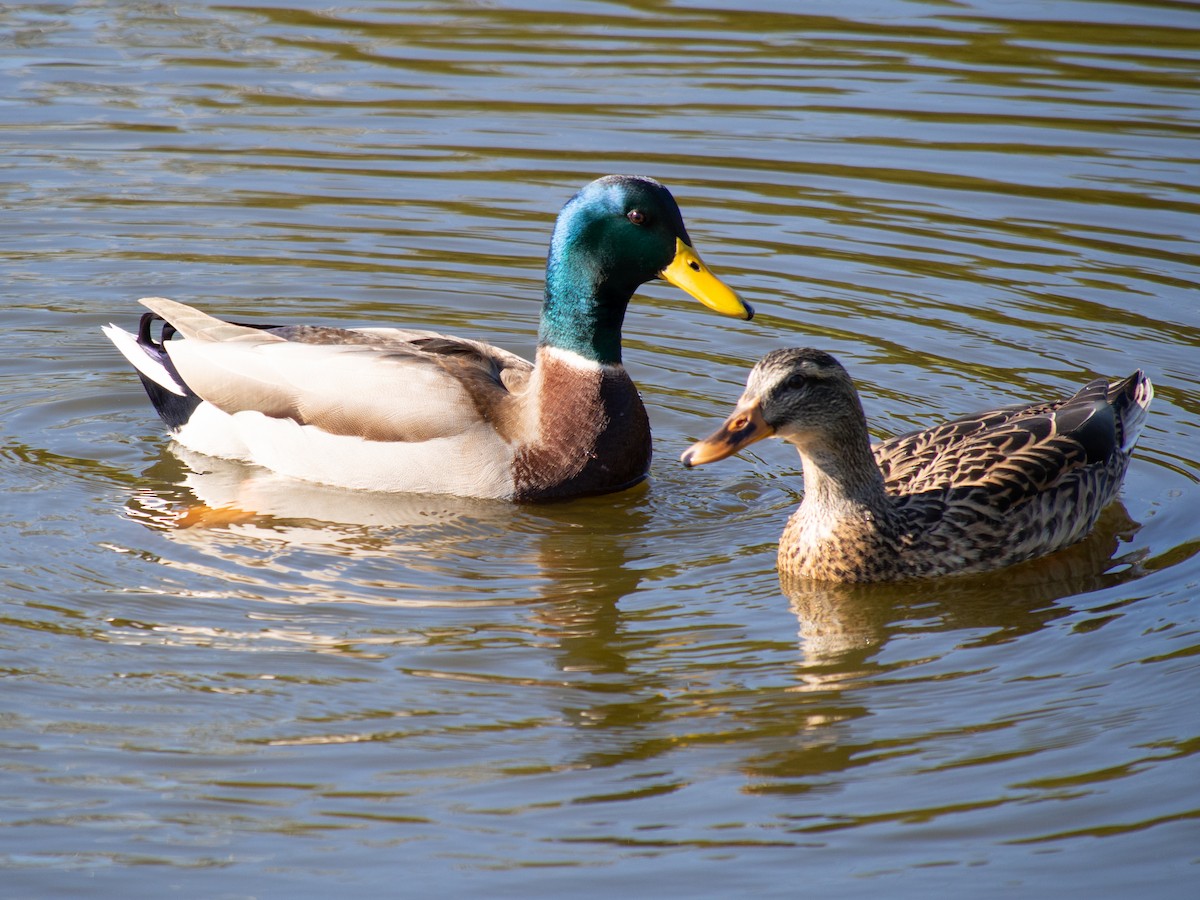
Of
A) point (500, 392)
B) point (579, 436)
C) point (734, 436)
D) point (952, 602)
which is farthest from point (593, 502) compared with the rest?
point (952, 602)

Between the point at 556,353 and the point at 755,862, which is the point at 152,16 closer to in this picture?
the point at 556,353

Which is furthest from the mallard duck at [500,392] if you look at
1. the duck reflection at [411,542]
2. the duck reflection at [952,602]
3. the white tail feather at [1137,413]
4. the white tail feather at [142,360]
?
the white tail feather at [1137,413]

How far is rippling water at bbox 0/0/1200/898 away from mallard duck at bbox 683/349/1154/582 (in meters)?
0.15

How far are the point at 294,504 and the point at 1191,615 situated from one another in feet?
12.7

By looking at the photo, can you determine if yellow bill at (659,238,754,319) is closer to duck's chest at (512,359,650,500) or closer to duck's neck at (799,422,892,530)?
duck's chest at (512,359,650,500)

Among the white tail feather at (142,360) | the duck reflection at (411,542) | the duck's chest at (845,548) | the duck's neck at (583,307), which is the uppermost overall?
the duck's neck at (583,307)

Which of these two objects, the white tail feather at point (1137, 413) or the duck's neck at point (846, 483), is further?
the white tail feather at point (1137, 413)

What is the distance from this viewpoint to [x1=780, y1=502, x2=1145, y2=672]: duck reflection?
675 centimetres

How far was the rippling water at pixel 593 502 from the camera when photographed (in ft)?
17.6

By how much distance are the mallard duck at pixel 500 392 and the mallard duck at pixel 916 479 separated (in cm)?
114

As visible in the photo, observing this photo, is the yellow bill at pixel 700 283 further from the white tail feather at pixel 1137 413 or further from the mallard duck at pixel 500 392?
the white tail feather at pixel 1137 413

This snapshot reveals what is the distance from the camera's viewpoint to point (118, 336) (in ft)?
30.7

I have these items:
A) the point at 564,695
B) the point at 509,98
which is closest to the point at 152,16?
the point at 509,98

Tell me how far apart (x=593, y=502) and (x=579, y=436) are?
0.31 m
